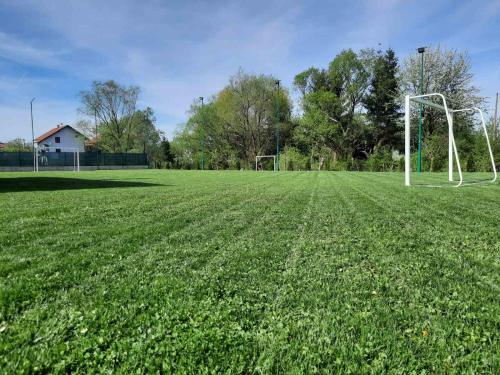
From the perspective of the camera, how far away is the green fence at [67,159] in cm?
3612

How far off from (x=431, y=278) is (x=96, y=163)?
43.1 m

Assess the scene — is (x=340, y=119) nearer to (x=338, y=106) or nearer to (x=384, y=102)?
(x=338, y=106)

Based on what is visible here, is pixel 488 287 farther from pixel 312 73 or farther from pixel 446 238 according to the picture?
pixel 312 73

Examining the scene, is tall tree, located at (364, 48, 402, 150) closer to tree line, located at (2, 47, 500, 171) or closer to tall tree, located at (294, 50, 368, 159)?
tree line, located at (2, 47, 500, 171)

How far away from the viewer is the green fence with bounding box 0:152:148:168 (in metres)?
36.1

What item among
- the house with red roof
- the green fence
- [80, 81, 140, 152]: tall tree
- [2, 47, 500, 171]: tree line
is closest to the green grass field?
[2, 47, 500, 171]: tree line

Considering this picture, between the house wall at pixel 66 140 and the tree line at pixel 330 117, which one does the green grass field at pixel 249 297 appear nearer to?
the tree line at pixel 330 117

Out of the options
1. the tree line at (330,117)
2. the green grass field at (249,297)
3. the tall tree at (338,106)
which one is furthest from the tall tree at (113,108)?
the green grass field at (249,297)

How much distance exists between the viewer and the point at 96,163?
40781mm

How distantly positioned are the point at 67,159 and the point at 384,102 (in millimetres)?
35879

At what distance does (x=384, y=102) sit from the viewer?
117 ft

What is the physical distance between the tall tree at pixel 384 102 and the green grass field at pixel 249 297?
3370 centimetres

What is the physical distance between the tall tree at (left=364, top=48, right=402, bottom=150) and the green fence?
1146 inches

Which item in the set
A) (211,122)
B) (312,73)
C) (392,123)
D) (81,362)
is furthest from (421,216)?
(211,122)
